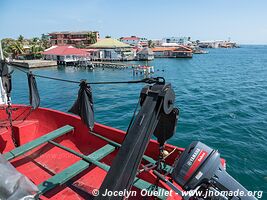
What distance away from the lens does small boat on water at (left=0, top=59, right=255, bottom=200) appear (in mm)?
2479

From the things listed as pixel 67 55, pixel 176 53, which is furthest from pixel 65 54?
pixel 176 53

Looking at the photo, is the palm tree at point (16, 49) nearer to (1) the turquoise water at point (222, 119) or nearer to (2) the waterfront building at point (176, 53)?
(1) the turquoise water at point (222, 119)

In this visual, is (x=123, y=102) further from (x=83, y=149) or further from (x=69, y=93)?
(x=83, y=149)

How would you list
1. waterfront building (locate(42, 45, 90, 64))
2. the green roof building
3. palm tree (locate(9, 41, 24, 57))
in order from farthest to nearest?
the green roof building → palm tree (locate(9, 41, 24, 57)) → waterfront building (locate(42, 45, 90, 64))

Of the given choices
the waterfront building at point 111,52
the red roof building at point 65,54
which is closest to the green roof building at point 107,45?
the waterfront building at point 111,52

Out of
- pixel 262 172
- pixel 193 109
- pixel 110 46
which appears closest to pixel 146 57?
pixel 110 46

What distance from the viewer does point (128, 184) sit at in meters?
2.33

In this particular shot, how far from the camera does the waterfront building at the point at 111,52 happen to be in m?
74.2

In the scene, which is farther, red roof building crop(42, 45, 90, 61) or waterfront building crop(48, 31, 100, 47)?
waterfront building crop(48, 31, 100, 47)

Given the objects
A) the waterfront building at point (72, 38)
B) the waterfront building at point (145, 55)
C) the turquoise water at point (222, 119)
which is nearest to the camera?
the turquoise water at point (222, 119)

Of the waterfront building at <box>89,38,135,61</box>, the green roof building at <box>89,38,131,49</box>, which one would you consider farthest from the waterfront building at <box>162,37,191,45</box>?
the green roof building at <box>89,38,131,49</box>

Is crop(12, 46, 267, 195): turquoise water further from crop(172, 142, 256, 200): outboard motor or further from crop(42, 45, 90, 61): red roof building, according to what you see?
crop(42, 45, 90, 61): red roof building

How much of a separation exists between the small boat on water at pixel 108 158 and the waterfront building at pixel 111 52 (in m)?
68.4

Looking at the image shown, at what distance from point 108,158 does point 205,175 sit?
3.86 m
